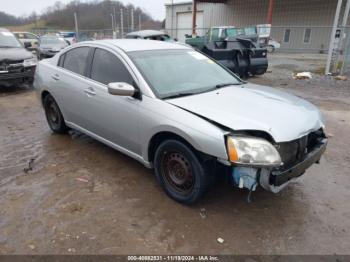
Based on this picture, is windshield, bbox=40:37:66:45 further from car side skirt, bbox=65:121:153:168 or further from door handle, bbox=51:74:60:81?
car side skirt, bbox=65:121:153:168

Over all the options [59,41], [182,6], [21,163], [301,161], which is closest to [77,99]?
[21,163]

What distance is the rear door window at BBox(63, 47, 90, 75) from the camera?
4.27 m

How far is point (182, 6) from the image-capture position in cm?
3438

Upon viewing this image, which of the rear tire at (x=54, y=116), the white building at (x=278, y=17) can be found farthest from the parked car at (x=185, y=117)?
the white building at (x=278, y=17)

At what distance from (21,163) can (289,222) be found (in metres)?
3.56

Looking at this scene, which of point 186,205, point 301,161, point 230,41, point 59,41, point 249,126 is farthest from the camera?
point 59,41

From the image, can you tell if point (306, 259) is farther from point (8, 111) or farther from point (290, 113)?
point (8, 111)

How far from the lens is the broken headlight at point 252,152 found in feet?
8.55

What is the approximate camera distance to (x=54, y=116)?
524cm

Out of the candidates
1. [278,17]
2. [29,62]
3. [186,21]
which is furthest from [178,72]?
[186,21]

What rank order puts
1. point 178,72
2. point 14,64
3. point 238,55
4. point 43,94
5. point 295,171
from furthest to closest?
point 238,55 → point 14,64 → point 43,94 → point 178,72 → point 295,171

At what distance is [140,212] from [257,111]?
1.58 m

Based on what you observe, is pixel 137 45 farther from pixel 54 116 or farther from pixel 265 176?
pixel 265 176

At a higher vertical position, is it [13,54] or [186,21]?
[186,21]
